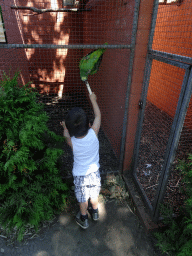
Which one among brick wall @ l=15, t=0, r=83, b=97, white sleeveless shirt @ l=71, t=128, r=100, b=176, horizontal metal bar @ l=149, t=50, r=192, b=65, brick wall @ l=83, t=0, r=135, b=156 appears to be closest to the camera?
horizontal metal bar @ l=149, t=50, r=192, b=65

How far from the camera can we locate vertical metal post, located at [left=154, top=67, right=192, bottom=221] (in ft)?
5.38

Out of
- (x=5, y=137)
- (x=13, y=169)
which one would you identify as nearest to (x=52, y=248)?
(x=13, y=169)

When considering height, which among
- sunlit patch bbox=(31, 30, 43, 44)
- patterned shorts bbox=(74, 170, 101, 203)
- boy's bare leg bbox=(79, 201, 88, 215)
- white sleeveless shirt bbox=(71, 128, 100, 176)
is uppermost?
sunlit patch bbox=(31, 30, 43, 44)

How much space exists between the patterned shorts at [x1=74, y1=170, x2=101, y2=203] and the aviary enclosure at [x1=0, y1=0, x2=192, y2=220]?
0.72 metres

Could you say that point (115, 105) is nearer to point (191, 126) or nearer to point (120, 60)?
point (120, 60)

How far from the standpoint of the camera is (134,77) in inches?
A: 97.2

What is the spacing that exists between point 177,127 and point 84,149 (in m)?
0.96

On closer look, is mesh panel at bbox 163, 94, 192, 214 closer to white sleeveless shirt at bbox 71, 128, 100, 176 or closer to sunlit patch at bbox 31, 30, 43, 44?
white sleeveless shirt at bbox 71, 128, 100, 176

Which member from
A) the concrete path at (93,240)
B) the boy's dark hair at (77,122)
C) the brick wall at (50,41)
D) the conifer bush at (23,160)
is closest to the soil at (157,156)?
the concrete path at (93,240)

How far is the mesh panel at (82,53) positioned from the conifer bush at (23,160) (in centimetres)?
75

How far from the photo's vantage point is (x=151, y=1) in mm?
2111

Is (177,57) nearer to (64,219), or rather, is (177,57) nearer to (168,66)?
(64,219)

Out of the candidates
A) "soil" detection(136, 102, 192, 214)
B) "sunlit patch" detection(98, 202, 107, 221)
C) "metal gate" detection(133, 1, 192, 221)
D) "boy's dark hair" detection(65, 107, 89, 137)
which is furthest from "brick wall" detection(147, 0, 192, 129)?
"boy's dark hair" detection(65, 107, 89, 137)

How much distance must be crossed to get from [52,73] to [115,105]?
400 cm
